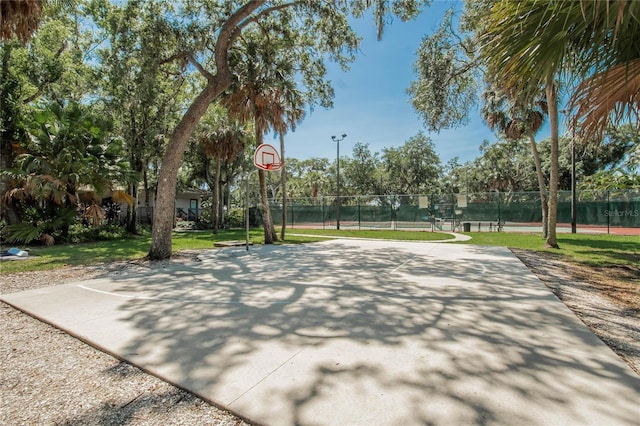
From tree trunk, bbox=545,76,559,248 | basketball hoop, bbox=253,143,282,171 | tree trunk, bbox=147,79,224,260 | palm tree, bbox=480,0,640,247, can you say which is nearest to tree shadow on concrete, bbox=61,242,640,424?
palm tree, bbox=480,0,640,247

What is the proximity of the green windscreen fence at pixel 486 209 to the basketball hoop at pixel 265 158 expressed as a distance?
41.9 ft

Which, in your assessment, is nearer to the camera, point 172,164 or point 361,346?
point 361,346

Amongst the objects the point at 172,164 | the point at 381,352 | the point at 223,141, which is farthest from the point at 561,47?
the point at 223,141

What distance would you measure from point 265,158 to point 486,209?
16.4 meters

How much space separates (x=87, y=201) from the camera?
1255 centimetres

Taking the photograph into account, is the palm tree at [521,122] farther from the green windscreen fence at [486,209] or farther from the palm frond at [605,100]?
the palm frond at [605,100]

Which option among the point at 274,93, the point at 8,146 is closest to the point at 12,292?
the point at 274,93

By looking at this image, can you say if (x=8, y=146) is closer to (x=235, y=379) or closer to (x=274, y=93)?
(x=274, y=93)

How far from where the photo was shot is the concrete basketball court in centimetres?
186

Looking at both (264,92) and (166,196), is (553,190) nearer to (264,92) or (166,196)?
(264,92)

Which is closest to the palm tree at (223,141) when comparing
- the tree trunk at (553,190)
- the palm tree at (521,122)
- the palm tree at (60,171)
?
the palm tree at (60,171)

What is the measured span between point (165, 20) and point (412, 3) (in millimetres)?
7329

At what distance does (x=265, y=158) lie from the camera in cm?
992

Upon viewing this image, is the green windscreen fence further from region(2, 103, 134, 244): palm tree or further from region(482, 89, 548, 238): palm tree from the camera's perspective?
region(2, 103, 134, 244): palm tree
